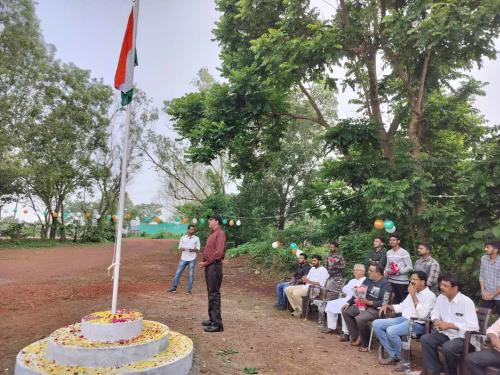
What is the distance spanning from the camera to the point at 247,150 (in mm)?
12141

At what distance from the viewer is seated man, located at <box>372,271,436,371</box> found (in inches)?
199

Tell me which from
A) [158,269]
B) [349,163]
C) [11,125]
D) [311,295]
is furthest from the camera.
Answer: [11,125]

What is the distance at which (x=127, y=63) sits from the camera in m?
5.16

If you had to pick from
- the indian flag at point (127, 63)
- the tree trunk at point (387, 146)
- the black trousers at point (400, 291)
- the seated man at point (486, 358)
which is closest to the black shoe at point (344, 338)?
the black trousers at point (400, 291)

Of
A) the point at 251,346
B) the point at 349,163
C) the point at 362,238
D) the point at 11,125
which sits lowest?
the point at 251,346

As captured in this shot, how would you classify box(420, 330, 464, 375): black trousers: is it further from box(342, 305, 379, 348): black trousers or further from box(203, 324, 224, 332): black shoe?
box(203, 324, 224, 332): black shoe

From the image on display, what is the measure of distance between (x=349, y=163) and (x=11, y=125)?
1882 centimetres

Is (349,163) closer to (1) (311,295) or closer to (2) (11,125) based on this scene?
(1) (311,295)

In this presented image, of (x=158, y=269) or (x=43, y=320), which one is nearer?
(x=43, y=320)

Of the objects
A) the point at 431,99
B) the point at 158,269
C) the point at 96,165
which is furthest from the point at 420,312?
the point at 96,165

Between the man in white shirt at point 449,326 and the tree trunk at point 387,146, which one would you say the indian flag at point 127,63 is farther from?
the tree trunk at point 387,146

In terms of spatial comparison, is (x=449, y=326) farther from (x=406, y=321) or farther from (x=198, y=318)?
(x=198, y=318)

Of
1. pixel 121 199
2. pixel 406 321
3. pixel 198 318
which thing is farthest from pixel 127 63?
pixel 406 321

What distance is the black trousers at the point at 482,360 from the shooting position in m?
3.84
